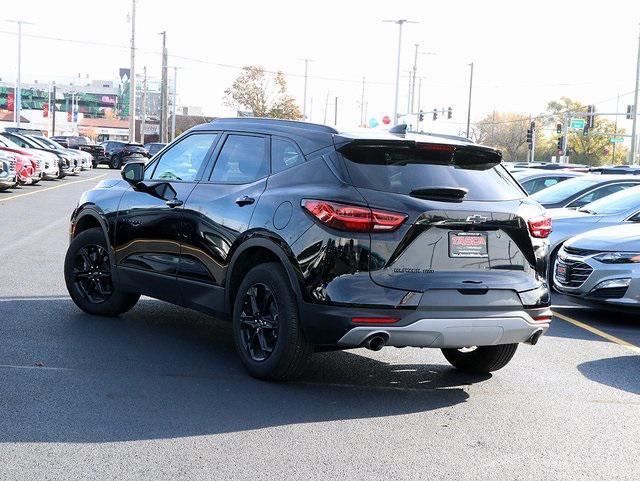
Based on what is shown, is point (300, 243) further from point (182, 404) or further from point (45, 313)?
point (45, 313)

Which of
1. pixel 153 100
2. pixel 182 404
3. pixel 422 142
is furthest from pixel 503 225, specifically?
pixel 153 100

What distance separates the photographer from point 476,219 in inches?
256

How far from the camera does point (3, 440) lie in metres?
5.34

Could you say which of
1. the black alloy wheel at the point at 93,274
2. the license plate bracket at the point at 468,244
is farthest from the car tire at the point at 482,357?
the black alloy wheel at the point at 93,274

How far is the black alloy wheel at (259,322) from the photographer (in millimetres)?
6883

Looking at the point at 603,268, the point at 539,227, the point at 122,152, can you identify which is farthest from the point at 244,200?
the point at 122,152

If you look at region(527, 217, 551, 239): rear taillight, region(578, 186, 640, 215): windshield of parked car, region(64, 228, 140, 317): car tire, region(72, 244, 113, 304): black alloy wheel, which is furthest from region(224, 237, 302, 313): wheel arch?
region(578, 186, 640, 215): windshield of parked car

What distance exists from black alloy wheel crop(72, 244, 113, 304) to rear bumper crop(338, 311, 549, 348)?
360 centimetres

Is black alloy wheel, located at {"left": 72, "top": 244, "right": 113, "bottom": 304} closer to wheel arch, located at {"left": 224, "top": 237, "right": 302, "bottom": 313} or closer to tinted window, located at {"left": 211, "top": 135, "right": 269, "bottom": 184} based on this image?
tinted window, located at {"left": 211, "top": 135, "right": 269, "bottom": 184}

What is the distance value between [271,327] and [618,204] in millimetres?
7626

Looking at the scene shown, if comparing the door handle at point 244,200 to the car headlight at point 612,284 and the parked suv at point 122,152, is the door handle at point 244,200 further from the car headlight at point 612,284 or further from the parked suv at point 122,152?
the parked suv at point 122,152

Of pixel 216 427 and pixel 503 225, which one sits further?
pixel 503 225

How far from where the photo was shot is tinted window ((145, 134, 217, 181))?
8.12m

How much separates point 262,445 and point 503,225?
7.57ft
